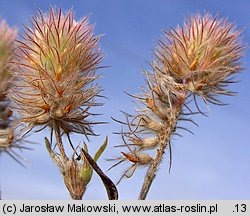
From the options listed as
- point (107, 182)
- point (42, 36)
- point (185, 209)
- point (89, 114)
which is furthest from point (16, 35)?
point (185, 209)

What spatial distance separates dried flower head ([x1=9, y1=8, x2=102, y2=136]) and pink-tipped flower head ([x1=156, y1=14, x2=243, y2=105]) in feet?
1.68

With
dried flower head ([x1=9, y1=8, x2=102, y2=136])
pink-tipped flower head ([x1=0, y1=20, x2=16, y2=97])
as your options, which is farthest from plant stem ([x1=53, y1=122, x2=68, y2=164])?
pink-tipped flower head ([x1=0, y1=20, x2=16, y2=97])

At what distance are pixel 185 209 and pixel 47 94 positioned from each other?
117 cm

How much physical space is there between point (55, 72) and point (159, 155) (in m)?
0.87

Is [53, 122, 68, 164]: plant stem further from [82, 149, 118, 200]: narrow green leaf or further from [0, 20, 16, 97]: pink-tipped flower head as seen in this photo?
[0, 20, 16, 97]: pink-tipped flower head

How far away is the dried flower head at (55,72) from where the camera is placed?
3436mm

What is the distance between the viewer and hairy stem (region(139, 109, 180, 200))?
3.17m

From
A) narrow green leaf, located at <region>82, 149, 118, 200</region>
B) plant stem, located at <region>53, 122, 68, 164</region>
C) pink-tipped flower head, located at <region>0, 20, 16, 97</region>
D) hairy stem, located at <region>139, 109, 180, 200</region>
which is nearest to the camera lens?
narrow green leaf, located at <region>82, 149, 118, 200</region>

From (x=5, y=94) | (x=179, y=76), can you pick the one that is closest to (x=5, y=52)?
(x=5, y=94)

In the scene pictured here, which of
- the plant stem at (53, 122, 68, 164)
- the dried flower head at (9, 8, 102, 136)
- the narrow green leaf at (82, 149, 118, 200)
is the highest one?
the dried flower head at (9, 8, 102, 136)

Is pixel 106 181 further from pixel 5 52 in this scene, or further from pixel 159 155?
pixel 5 52

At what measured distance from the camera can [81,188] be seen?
323 cm

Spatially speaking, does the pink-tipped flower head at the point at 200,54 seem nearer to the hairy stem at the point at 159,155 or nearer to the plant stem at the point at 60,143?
the hairy stem at the point at 159,155

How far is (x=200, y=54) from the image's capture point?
360 cm
